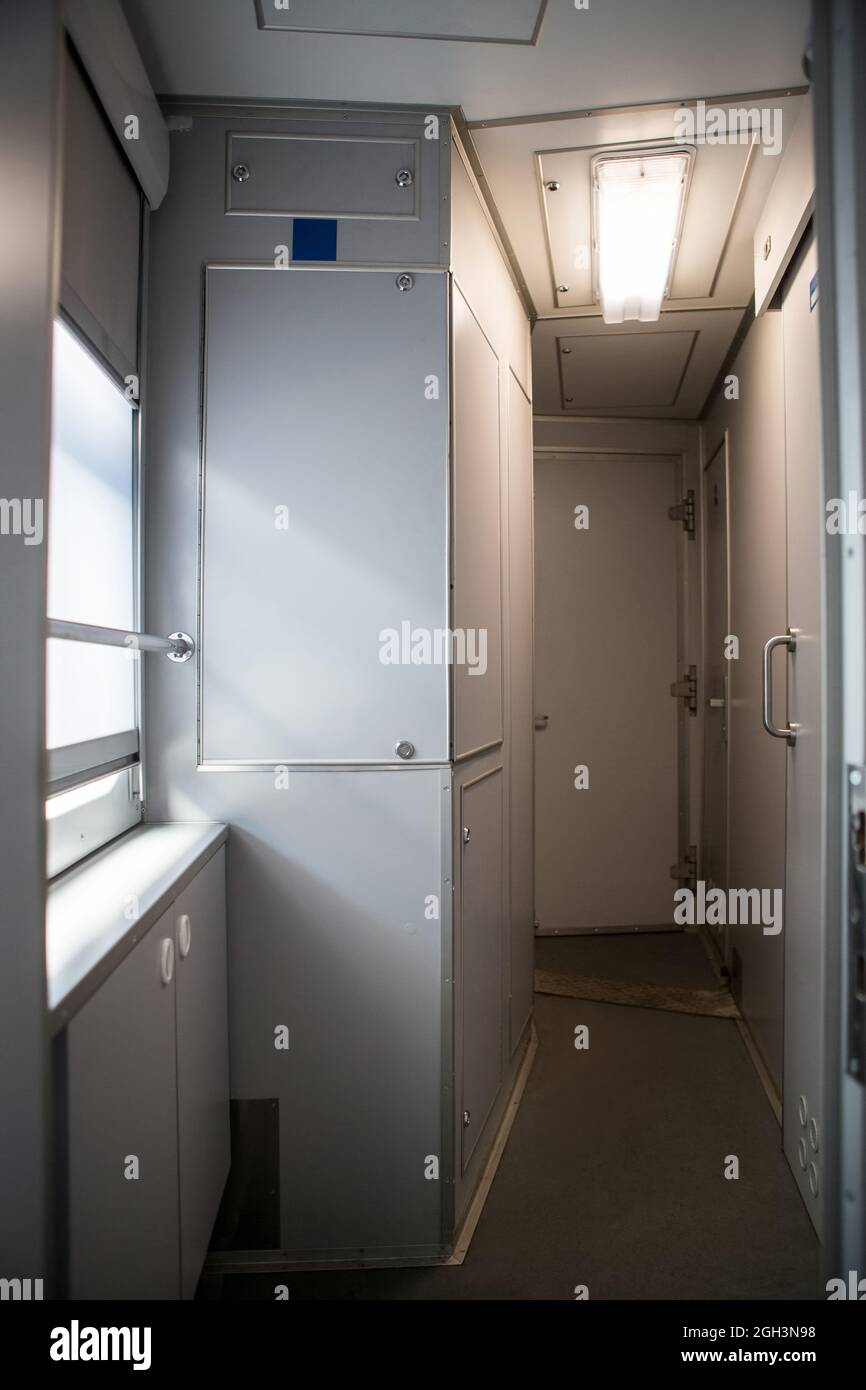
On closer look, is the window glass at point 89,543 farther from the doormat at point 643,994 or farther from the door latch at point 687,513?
the door latch at point 687,513

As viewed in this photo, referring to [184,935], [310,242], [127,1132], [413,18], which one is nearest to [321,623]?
[184,935]

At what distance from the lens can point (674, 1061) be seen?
2.83 m

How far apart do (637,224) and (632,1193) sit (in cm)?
244

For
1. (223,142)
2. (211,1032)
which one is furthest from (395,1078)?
Result: (223,142)

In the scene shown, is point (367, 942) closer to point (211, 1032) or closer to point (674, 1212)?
point (211, 1032)

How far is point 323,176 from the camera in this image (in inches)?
74.2

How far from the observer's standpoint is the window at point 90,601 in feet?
4.80

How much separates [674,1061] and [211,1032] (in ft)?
5.64

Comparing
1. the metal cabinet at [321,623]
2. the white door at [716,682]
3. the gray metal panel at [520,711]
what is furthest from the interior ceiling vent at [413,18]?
the white door at [716,682]

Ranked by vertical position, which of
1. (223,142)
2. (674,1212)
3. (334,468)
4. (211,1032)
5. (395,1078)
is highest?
(223,142)

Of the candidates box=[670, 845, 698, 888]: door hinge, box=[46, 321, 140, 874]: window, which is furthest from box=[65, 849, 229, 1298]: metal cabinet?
box=[670, 845, 698, 888]: door hinge

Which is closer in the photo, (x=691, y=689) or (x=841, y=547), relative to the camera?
(x=841, y=547)

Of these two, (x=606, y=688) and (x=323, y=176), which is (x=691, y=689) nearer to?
(x=606, y=688)
